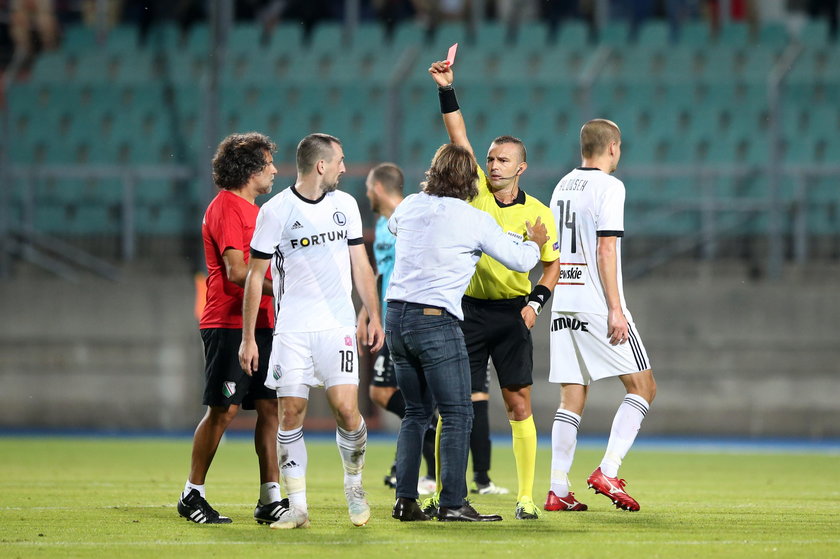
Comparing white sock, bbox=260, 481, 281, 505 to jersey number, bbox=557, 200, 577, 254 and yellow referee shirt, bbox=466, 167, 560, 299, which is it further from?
jersey number, bbox=557, 200, 577, 254

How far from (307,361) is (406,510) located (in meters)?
1.02

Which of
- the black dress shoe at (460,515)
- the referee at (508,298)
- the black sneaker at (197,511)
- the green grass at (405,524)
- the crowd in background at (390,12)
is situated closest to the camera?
the green grass at (405,524)

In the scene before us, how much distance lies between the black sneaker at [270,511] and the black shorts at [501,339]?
131cm

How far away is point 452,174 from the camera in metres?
6.50

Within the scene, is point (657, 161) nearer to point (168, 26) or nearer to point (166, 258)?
point (166, 258)

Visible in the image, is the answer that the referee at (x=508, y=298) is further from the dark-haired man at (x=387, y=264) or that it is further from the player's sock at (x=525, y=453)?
the dark-haired man at (x=387, y=264)

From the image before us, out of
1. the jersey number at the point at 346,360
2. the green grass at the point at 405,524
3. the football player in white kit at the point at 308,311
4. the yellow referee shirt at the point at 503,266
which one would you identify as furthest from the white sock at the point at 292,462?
the yellow referee shirt at the point at 503,266

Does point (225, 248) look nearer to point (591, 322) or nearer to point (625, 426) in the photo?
point (591, 322)

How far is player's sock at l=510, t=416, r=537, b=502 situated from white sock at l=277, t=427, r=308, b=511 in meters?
1.27

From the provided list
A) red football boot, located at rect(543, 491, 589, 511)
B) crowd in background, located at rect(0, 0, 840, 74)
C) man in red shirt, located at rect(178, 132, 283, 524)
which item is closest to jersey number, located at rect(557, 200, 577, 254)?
red football boot, located at rect(543, 491, 589, 511)

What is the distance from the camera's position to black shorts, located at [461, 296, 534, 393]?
7004mm

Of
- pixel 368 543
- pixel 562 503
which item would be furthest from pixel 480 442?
pixel 368 543

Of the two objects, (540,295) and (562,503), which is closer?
(540,295)

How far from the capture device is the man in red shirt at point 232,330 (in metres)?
6.77
